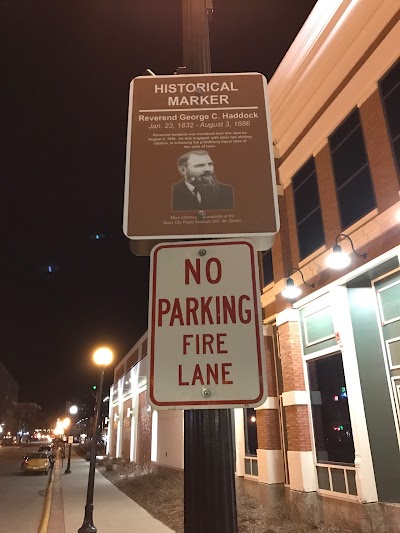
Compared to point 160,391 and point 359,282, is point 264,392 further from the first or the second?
point 359,282

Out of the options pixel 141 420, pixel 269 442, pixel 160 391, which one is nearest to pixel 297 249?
pixel 269 442

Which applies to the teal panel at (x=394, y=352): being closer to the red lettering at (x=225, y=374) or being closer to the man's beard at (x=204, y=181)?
the man's beard at (x=204, y=181)

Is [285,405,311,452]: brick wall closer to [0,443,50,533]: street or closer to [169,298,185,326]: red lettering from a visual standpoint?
[0,443,50,533]: street

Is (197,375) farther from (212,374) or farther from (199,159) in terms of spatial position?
(199,159)

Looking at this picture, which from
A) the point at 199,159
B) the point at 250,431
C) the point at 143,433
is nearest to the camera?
the point at 199,159

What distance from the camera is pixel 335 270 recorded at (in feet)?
36.8

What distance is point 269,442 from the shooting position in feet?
43.8

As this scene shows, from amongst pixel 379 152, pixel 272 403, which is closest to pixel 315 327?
pixel 272 403

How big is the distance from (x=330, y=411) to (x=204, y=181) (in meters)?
10.8

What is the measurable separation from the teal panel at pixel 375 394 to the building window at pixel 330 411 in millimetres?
879

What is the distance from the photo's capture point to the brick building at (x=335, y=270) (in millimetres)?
9922

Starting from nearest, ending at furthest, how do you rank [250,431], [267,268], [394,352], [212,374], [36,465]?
1. [212,374]
2. [394,352]
3. [250,431]
4. [267,268]
5. [36,465]

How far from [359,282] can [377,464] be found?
4.05 meters

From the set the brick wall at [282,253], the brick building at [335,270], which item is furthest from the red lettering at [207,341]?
the brick wall at [282,253]
